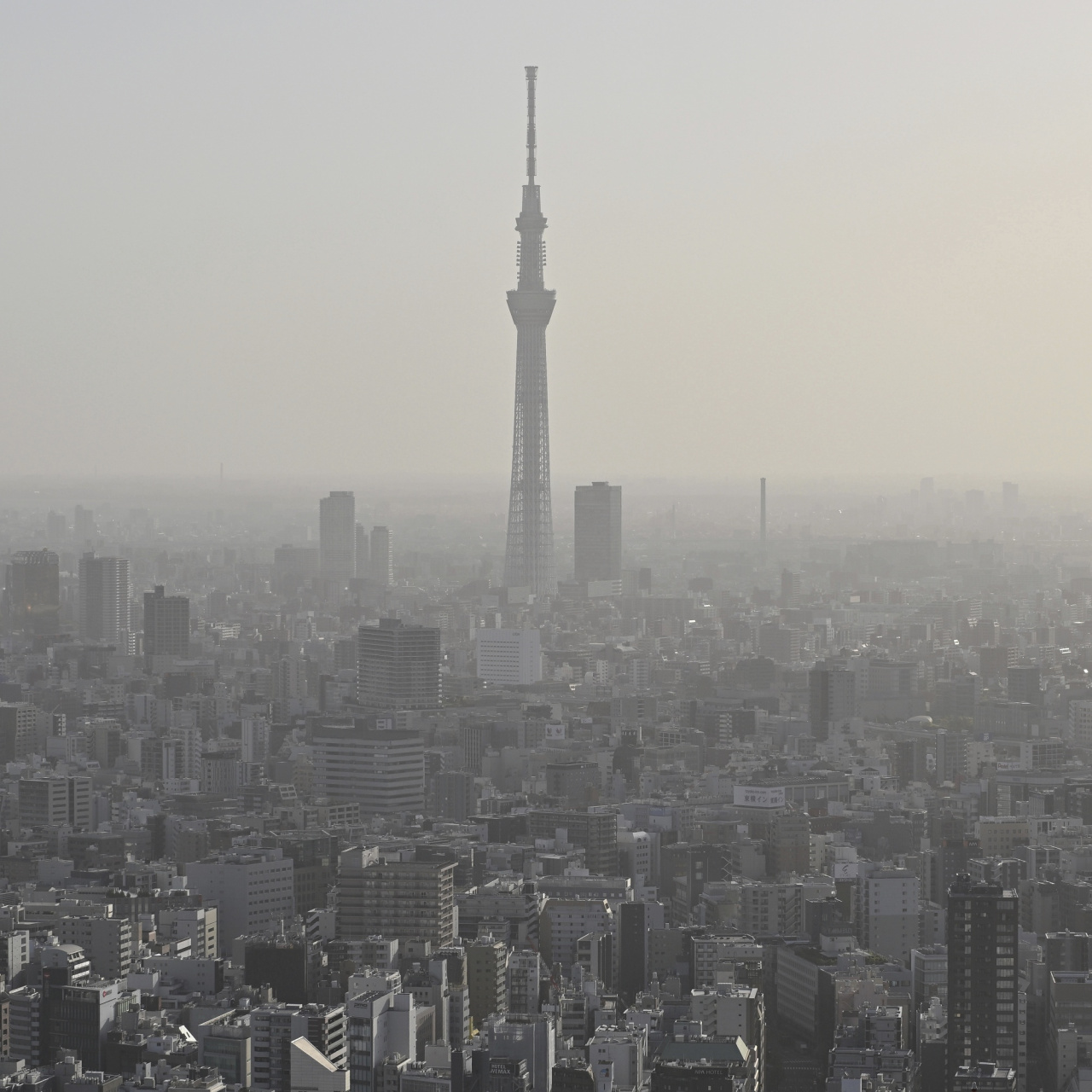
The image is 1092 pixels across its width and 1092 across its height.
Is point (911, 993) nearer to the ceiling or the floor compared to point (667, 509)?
nearer to the floor

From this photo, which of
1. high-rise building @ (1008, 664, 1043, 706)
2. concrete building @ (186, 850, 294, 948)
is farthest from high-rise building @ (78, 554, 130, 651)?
concrete building @ (186, 850, 294, 948)

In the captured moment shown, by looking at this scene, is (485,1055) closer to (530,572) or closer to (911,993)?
(911,993)

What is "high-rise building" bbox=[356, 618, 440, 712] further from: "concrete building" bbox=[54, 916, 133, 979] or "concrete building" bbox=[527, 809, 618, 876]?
"concrete building" bbox=[54, 916, 133, 979]

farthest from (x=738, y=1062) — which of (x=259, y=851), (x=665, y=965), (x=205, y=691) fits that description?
(x=205, y=691)

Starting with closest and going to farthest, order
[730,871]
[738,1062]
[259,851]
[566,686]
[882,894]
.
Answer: [738,1062], [882,894], [259,851], [730,871], [566,686]

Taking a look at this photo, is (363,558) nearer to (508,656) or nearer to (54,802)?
(508,656)

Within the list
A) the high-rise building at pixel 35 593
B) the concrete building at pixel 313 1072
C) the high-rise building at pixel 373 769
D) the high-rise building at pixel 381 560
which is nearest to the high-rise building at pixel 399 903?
the concrete building at pixel 313 1072
